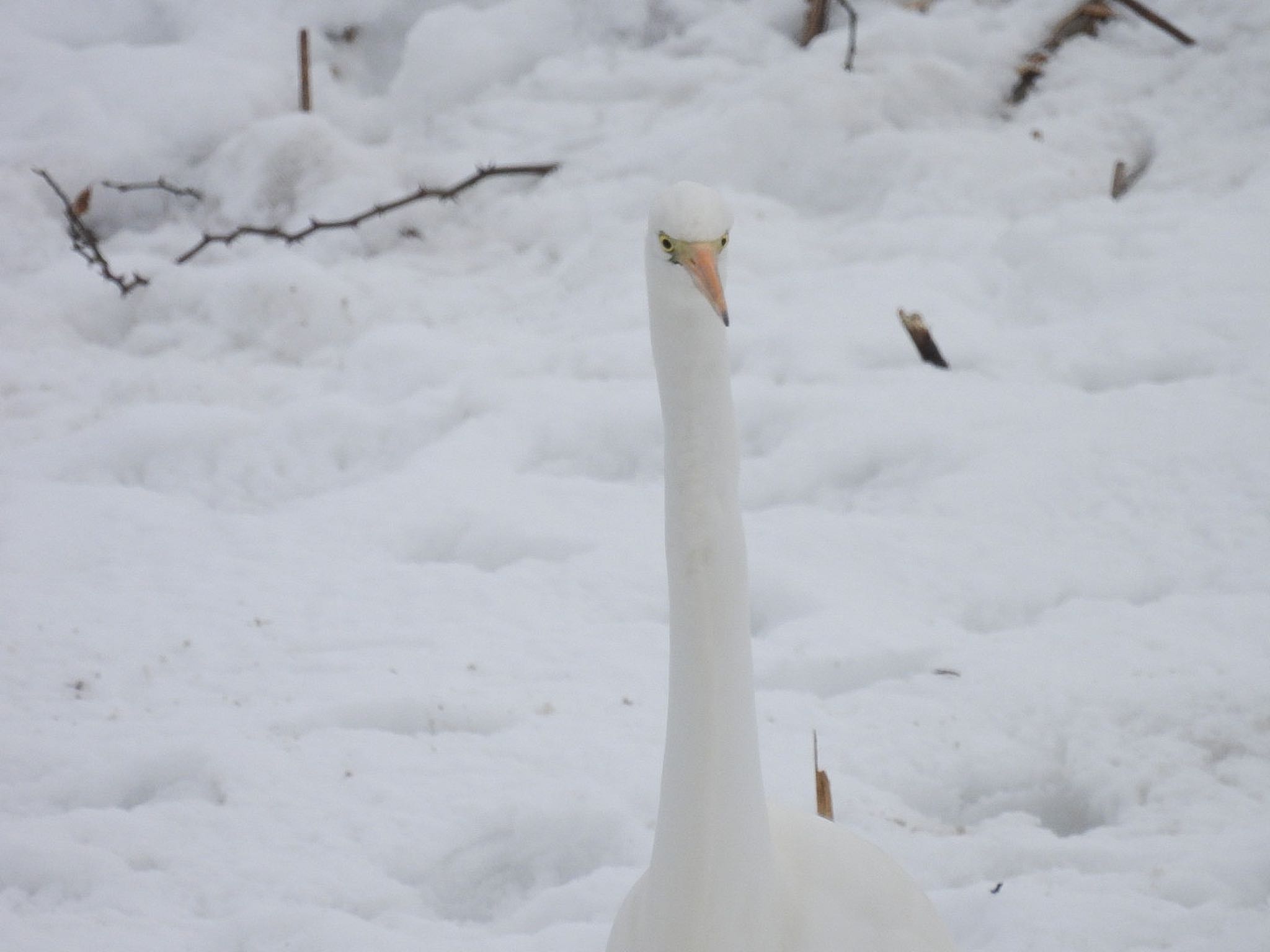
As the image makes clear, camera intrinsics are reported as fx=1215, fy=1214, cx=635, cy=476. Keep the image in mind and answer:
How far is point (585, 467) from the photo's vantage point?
376cm

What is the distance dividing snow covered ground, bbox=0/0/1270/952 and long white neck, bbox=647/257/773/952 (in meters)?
0.68

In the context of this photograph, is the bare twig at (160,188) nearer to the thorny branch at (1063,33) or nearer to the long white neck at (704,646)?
the thorny branch at (1063,33)

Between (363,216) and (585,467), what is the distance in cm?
175

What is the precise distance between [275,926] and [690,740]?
3.45ft

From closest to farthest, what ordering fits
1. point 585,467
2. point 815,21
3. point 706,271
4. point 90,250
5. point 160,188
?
point 706,271
point 585,467
point 90,250
point 160,188
point 815,21

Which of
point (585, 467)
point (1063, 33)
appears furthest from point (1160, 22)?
point (585, 467)

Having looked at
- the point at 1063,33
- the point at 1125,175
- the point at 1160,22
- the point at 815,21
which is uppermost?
the point at 1160,22

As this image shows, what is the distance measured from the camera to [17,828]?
2.25 metres

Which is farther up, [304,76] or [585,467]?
[304,76]

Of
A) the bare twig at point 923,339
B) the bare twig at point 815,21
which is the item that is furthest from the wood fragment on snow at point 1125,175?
the bare twig at point 815,21

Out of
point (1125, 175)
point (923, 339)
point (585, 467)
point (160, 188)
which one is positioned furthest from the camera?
point (160, 188)

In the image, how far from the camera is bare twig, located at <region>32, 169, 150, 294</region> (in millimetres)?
4469

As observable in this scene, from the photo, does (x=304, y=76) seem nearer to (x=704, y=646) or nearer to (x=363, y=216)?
(x=363, y=216)

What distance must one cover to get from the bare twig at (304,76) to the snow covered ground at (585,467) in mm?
129
